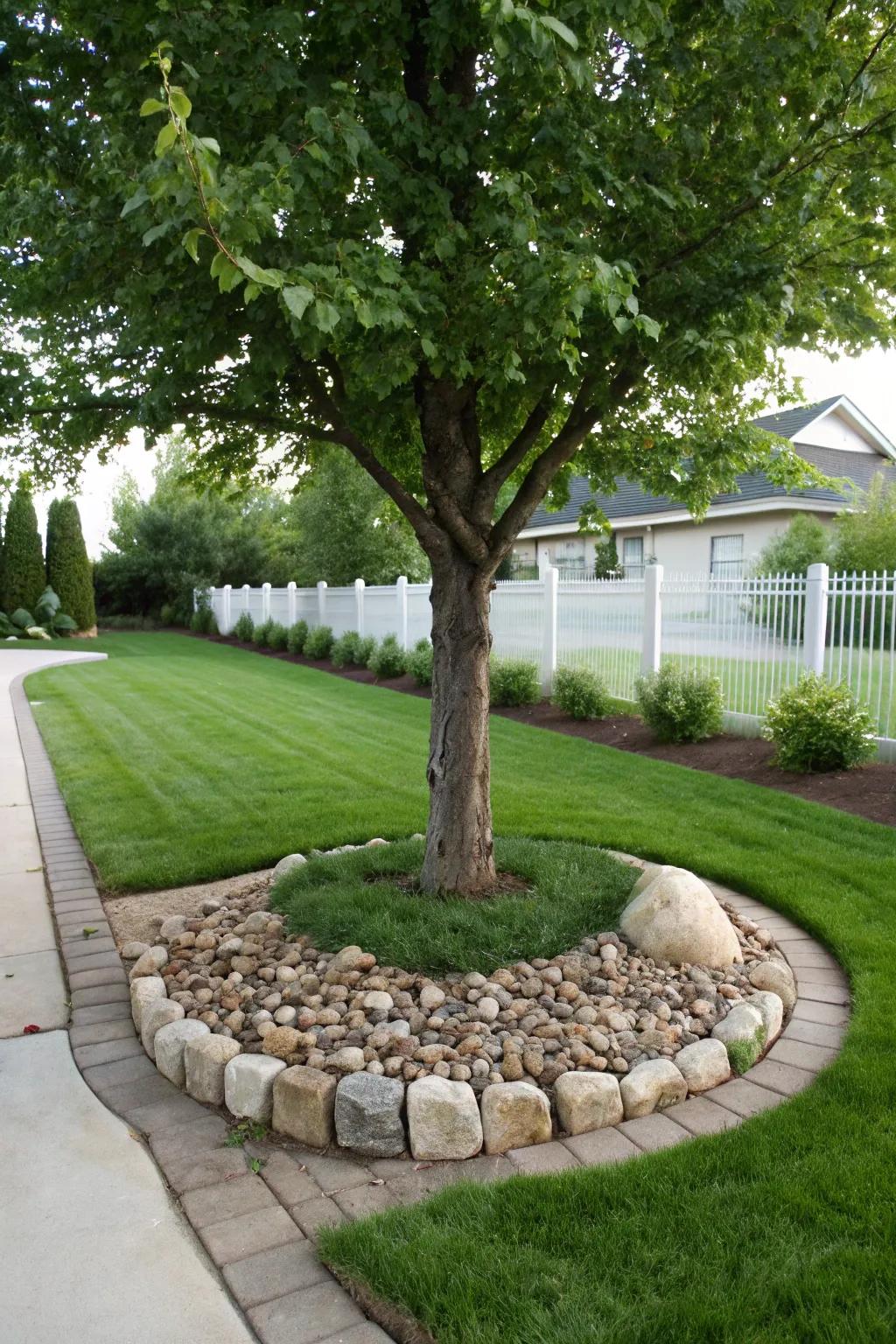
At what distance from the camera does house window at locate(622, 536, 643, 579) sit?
76.9 ft

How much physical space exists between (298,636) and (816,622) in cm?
1416

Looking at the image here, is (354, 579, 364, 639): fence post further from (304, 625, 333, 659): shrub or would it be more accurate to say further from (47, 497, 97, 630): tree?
(47, 497, 97, 630): tree

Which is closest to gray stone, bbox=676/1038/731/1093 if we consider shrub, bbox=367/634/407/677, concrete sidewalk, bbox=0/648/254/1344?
concrete sidewalk, bbox=0/648/254/1344

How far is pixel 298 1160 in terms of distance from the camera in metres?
2.79

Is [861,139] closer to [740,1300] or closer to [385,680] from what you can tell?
[740,1300]

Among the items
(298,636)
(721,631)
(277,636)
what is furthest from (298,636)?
(721,631)

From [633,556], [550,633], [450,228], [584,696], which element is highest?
[450,228]

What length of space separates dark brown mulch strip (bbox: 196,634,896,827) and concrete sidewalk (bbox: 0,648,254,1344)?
205 inches

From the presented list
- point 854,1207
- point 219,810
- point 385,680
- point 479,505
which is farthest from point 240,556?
point 854,1207

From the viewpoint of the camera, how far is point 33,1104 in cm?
305

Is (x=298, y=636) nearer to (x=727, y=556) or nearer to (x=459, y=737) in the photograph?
(x=727, y=556)

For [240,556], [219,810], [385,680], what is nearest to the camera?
[219,810]

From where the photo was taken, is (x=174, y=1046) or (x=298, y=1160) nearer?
(x=298, y=1160)

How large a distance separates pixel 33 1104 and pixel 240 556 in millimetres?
29229
